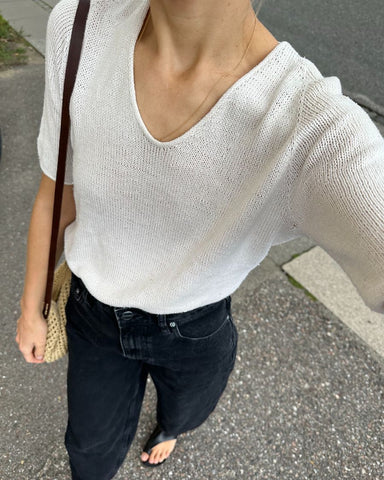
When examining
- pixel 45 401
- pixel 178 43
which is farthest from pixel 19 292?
pixel 178 43

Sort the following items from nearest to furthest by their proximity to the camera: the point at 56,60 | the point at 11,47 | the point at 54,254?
1. the point at 56,60
2. the point at 54,254
3. the point at 11,47

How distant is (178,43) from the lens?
2.89 feet

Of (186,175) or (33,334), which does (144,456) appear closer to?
(33,334)

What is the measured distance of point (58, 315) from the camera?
4.52 feet

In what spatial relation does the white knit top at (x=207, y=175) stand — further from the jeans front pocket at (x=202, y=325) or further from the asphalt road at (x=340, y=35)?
the asphalt road at (x=340, y=35)

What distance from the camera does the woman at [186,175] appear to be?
73 cm

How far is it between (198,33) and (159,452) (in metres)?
1.70

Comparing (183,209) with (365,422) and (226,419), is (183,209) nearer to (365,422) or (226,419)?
(226,419)

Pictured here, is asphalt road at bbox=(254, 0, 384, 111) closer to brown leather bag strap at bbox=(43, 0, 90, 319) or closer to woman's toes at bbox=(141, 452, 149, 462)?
Result: woman's toes at bbox=(141, 452, 149, 462)

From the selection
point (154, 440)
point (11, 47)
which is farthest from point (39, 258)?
point (11, 47)

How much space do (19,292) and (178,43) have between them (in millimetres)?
1923

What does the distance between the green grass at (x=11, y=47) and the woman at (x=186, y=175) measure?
3.85 metres

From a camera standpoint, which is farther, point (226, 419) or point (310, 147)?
point (226, 419)

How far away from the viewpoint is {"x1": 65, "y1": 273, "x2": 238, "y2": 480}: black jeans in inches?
46.8
